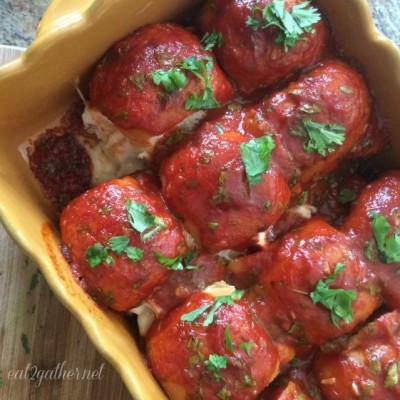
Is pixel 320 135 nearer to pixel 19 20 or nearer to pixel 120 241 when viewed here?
pixel 120 241

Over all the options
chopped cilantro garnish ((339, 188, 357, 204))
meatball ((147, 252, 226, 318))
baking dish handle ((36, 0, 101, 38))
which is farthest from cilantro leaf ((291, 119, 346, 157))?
baking dish handle ((36, 0, 101, 38))

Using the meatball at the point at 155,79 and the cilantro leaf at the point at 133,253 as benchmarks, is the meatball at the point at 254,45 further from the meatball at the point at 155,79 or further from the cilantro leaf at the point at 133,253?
the cilantro leaf at the point at 133,253

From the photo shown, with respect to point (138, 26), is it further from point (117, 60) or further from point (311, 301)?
point (311, 301)

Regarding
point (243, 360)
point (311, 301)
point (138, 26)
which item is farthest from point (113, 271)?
point (138, 26)

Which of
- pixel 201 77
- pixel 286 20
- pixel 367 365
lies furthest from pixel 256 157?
pixel 367 365

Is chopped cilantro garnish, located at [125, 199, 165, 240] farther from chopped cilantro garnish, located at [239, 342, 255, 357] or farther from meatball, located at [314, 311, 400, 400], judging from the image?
meatball, located at [314, 311, 400, 400]

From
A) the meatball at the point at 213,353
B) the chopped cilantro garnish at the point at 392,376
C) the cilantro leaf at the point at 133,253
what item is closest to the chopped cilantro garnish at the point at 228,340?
the meatball at the point at 213,353
